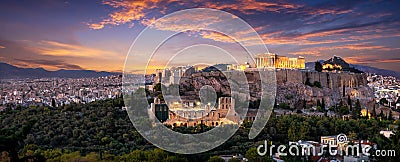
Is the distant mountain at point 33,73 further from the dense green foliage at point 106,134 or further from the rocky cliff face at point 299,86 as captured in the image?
the rocky cliff face at point 299,86

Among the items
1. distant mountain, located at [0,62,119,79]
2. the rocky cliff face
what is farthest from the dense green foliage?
the rocky cliff face

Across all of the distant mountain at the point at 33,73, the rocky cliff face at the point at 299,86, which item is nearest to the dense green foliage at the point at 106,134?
the distant mountain at the point at 33,73

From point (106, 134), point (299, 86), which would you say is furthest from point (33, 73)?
point (299, 86)

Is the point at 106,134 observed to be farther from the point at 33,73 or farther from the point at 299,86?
the point at 299,86

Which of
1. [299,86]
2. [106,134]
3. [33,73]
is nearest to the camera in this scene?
[106,134]

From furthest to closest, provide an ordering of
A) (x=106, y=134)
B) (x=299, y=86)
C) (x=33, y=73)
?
(x=299, y=86) < (x=33, y=73) < (x=106, y=134)

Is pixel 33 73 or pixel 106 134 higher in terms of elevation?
pixel 33 73

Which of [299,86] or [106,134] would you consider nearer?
[106,134]

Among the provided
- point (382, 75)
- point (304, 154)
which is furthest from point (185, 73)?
point (382, 75)

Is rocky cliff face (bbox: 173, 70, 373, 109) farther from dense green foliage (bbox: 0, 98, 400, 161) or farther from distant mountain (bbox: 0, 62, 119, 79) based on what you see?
dense green foliage (bbox: 0, 98, 400, 161)
